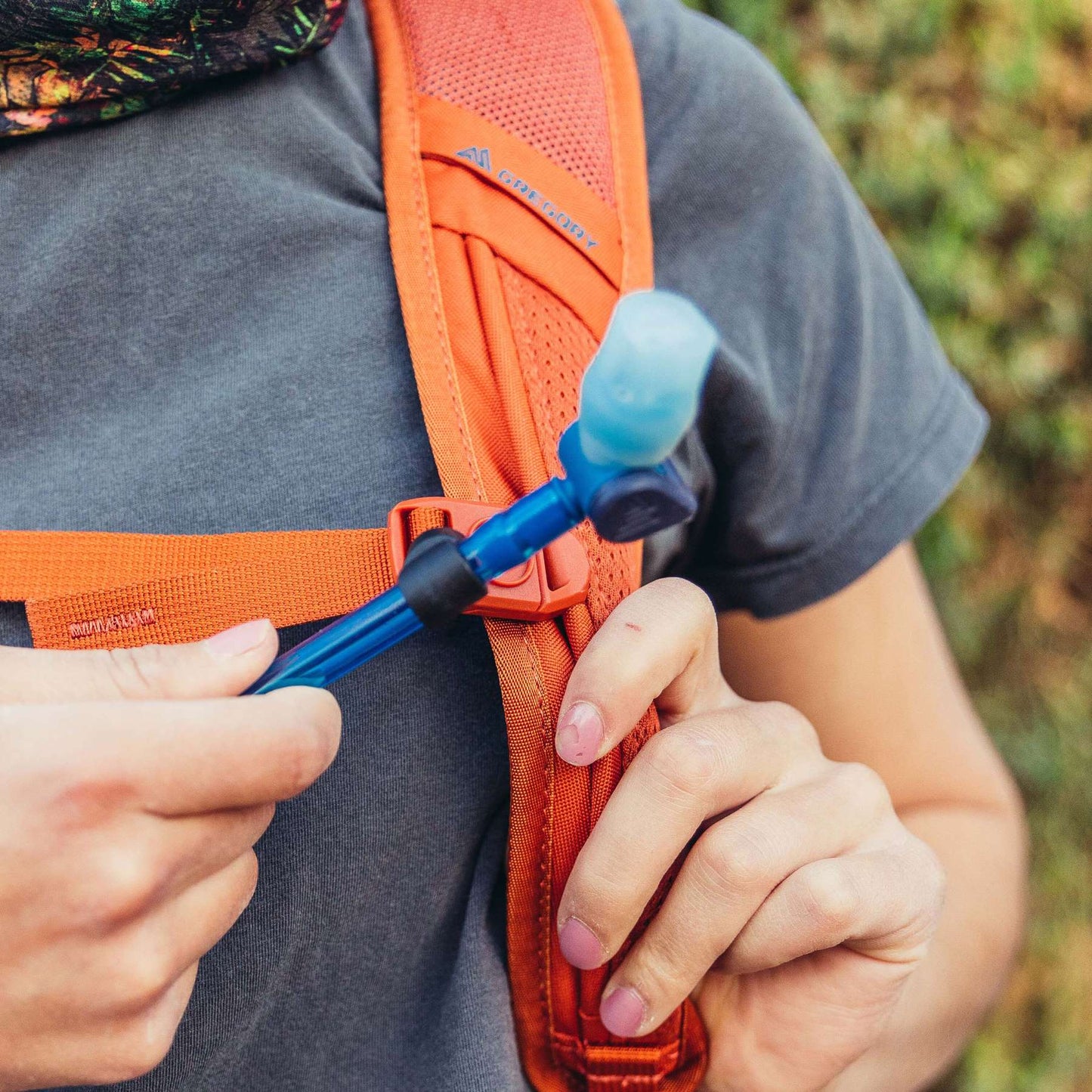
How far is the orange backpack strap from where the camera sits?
2.17 ft

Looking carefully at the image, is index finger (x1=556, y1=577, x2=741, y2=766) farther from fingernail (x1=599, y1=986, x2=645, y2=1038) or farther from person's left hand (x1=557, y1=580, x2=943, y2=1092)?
fingernail (x1=599, y1=986, x2=645, y2=1038)

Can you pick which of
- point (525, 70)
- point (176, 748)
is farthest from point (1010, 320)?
point (176, 748)

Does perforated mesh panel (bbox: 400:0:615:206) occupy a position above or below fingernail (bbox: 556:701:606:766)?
above

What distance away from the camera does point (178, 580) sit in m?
0.64

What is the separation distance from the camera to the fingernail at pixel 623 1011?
684mm

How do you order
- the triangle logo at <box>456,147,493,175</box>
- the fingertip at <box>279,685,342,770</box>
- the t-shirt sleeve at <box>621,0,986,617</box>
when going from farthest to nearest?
the t-shirt sleeve at <box>621,0,986,617</box> → the triangle logo at <box>456,147,493,175</box> → the fingertip at <box>279,685,342,770</box>

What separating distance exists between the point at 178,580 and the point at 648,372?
371 mm

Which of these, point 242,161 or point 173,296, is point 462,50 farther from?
point 173,296

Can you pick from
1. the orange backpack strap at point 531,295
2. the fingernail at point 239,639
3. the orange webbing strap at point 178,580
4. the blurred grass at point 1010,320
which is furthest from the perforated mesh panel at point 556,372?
the blurred grass at point 1010,320

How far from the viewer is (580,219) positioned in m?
0.75

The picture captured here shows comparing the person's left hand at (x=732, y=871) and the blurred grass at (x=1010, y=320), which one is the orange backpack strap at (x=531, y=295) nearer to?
the person's left hand at (x=732, y=871)

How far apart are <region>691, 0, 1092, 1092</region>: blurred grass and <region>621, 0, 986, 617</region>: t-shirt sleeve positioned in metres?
1.07

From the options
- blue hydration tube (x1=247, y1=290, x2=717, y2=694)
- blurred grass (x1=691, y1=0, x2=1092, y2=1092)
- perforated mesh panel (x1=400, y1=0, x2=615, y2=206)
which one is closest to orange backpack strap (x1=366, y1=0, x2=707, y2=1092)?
perforated mesh panel (x1=400, y1=0, x2=615, y2=206)

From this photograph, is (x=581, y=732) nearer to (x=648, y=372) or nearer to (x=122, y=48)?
(x=648, y=372)
